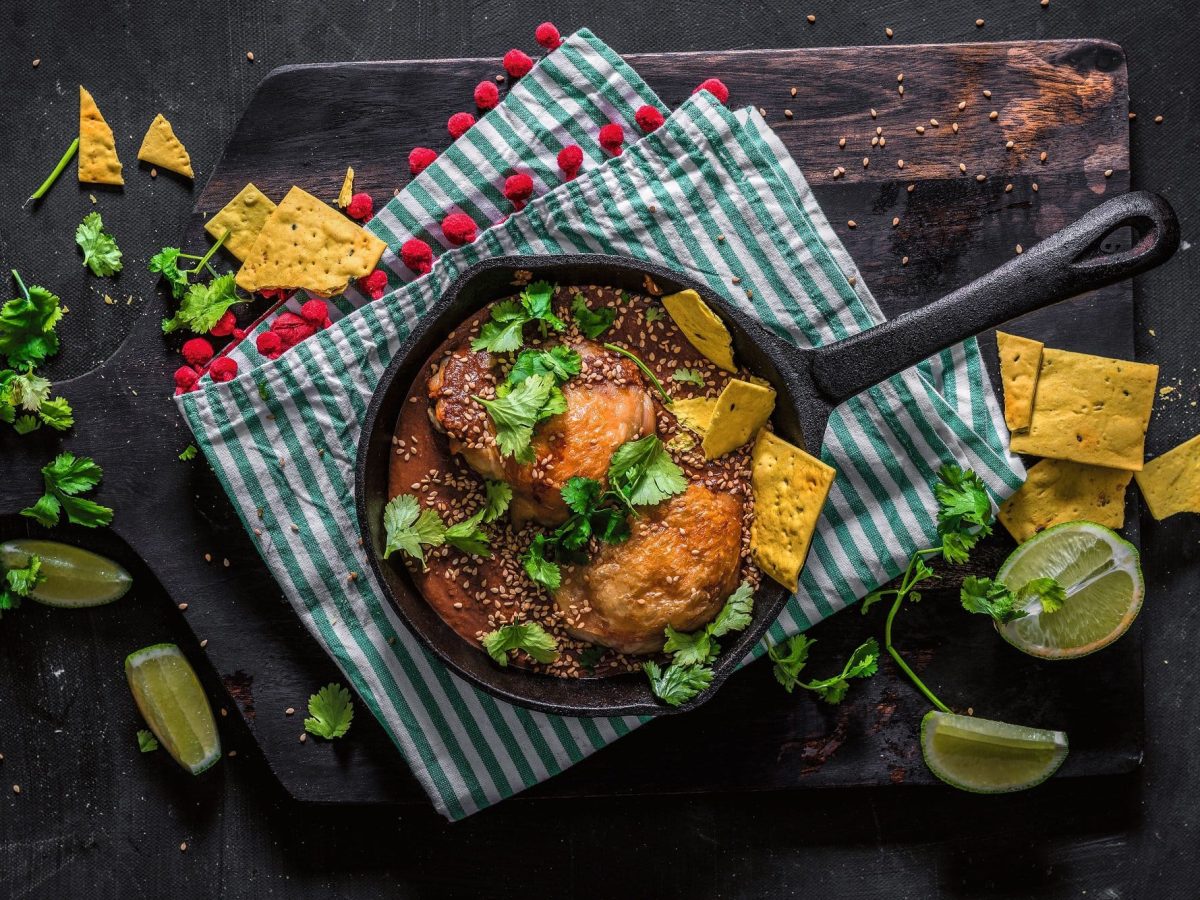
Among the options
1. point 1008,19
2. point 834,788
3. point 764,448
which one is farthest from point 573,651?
point 1008,19

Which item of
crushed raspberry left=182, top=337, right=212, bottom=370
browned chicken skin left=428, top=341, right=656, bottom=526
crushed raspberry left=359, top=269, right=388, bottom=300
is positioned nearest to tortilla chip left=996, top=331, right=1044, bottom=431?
browned chicken skin left=428, top=341, right=656, bottom=526

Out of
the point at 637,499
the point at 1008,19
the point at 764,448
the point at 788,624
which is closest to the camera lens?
the point at 637,499

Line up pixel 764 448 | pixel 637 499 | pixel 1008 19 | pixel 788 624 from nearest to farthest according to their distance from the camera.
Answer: pixel 637 499 → pixel 764 448 → pixel 788 624 → pixel 1008 19

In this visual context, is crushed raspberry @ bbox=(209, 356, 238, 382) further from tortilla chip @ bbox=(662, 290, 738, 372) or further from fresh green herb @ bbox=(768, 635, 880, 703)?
fresh green herb @ bbox=(768, 635, 880, 703)

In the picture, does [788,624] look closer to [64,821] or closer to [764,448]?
[764,448]

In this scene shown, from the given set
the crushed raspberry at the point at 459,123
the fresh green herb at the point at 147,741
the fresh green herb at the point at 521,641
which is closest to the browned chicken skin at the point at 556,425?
the fresh green herb at the point at 521,641

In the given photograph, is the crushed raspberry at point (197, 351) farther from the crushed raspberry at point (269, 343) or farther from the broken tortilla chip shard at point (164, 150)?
the broken tortilla chip shard at point (164, 150)
